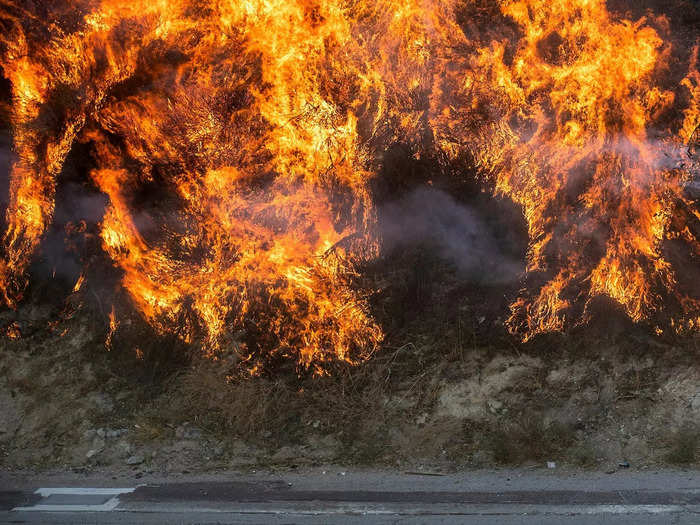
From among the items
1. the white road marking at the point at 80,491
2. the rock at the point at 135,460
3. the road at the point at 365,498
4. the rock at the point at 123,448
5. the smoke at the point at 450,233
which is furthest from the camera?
the smoke at the point at 450,233

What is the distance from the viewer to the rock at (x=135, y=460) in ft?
23.1

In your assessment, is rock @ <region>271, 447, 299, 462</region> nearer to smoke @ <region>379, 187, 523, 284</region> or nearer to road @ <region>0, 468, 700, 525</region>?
road @ <region>0, 468, 700, 525</region>

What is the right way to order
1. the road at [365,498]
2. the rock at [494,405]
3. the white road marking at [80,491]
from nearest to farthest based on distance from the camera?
the road at [365,498] < the white road marking at [80,491] < the rock at [494,405]

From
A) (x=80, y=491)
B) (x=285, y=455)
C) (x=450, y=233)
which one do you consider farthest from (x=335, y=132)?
(x=80, y=491)

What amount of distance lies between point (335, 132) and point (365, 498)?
14.0ft

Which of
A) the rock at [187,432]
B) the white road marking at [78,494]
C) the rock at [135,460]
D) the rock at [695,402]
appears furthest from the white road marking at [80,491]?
the rock at [695,402]

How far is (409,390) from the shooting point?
715cm

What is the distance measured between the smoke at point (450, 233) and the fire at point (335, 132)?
0.29 meters

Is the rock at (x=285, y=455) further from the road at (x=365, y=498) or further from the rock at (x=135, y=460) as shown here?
the rock at (x=135, y=460)

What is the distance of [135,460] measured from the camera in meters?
7.05

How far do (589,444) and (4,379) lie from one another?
23.8ft

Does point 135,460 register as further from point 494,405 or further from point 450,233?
point 450,233

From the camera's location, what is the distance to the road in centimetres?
558

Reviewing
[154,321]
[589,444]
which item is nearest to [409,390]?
[589,444]
